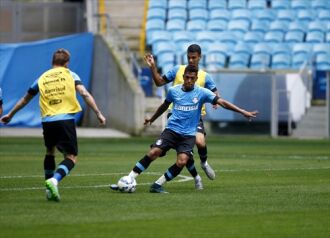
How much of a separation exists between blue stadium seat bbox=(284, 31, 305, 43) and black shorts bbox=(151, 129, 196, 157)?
25.5 m

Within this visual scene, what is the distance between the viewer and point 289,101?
124 feet

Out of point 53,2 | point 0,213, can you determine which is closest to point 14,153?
point 0,213

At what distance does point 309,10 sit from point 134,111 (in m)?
8.57

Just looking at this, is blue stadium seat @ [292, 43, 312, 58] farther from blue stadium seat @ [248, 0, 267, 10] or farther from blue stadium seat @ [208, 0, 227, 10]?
blue stadium seat @ [208, 0, 227, 10]

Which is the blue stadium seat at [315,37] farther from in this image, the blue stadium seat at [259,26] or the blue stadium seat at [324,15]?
the blue stadium seat at [259,26]

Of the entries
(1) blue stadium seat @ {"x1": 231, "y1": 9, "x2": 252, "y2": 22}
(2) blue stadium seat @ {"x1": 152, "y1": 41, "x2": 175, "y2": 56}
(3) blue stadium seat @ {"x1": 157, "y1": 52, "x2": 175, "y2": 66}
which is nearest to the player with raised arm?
(3) blue stadium seat @ {"x1": 157, "y1": 52, "x2": 175, "y2": 66}

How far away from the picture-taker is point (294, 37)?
4106 cm

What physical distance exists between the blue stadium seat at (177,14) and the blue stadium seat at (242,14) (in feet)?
6.04

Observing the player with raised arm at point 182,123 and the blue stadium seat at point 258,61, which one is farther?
the blue stadium seat at point 258,61

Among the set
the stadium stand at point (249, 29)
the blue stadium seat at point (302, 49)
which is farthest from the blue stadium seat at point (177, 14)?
the blue stadium seat at point (302, 49)

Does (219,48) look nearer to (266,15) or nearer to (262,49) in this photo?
(262,49)

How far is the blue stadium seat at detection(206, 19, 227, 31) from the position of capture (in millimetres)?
41719

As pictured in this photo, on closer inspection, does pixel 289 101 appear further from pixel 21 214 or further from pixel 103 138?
pixel 21 214

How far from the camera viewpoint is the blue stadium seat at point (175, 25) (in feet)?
137
